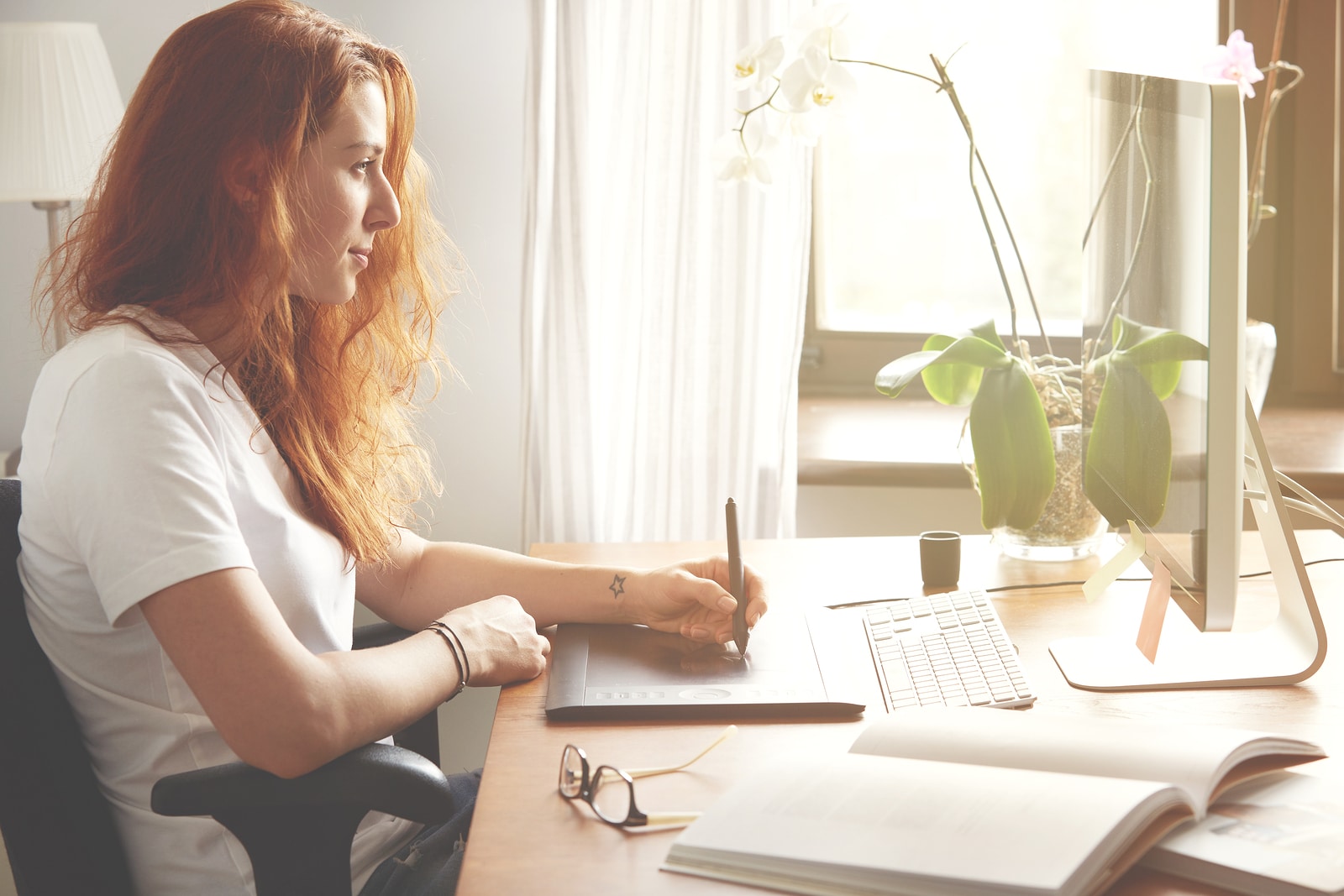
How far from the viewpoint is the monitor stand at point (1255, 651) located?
1023mm

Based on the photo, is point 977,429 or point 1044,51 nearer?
point 977,429

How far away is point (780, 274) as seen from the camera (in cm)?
189

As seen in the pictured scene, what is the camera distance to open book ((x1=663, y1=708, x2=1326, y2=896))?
65 cm

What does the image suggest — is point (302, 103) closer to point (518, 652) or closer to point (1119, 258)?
point (518, 652)

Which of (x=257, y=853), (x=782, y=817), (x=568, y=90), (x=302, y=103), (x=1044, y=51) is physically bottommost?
(x=257, y=853)

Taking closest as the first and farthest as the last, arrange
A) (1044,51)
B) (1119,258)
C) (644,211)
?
(1119,258), (644,211), (1044,51)

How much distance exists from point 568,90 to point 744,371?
1.76 ft

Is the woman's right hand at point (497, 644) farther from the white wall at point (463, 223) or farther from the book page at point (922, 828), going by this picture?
the white wall at point (463, 223)

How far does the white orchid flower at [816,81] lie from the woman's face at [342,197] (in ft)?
1.60

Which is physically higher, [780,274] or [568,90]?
[568,90]

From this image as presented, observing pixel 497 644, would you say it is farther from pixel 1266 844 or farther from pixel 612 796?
pixel 1266 844

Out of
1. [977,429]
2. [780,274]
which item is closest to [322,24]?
[977,429]

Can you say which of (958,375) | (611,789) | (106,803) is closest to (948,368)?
(958,375)

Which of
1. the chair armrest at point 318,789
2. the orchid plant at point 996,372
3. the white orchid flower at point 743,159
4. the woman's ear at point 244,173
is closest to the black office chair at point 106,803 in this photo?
the chair armrest at point 318,789
